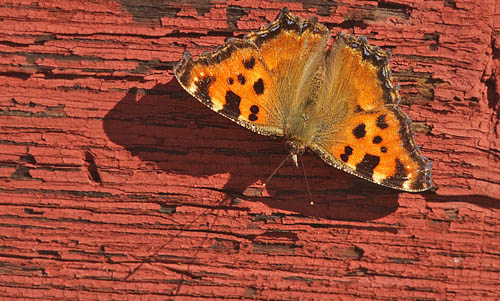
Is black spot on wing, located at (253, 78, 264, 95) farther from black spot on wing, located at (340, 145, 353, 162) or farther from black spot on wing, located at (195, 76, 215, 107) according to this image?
black spot on wing, located at (340, 145, 353, 162)

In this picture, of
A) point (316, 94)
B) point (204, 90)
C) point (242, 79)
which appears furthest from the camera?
point (316, 94)

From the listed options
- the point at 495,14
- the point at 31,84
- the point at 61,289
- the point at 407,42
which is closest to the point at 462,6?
the point at 495,14

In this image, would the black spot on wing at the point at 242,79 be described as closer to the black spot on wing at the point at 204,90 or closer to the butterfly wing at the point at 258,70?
the butterfly wing at the point at 258,70

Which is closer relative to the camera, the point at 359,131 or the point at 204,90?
the point at 204,90

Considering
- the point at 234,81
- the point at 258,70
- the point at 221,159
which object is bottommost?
the point at 221,159

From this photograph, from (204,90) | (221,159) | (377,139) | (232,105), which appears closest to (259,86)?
(232,105)

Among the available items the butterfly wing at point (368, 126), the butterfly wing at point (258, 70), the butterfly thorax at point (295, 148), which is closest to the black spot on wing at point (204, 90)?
the butterfly wing at point (258, 70)

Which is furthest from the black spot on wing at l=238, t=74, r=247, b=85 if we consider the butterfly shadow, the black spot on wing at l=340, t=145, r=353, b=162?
the black spot on wing at l=340, t=145, r=353, b=162

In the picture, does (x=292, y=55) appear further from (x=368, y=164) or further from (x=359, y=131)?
(x=368, y=164)

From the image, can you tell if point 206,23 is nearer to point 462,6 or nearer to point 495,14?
point 462,6
